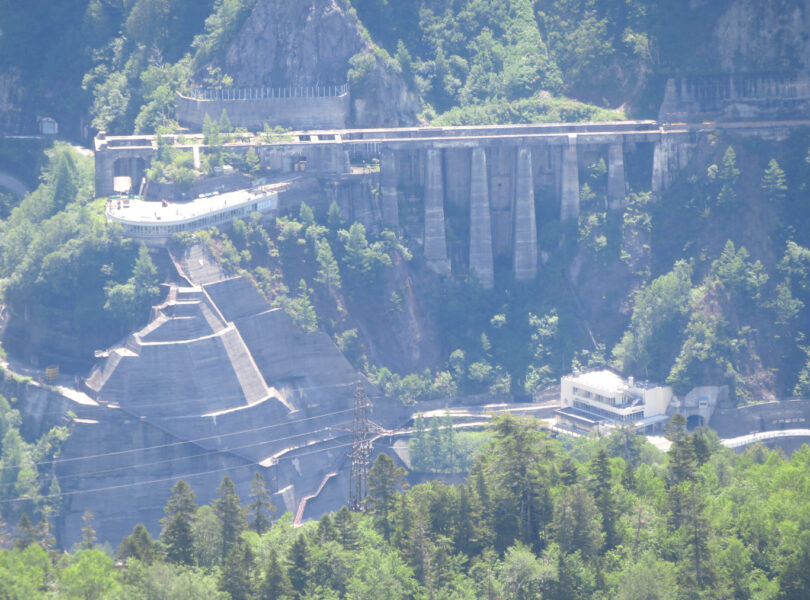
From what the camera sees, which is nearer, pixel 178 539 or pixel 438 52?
pixel 178 539

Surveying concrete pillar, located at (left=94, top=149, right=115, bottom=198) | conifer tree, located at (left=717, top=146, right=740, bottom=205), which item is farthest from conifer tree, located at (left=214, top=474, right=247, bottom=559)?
conifer tree, located at (left=717, top=146, right=740, bottom=205)

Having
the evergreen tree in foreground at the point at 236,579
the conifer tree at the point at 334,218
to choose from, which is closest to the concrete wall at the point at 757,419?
the conifer tree at the point at 334,218

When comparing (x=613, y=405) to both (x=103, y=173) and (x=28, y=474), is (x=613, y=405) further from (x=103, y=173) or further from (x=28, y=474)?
(x=28, y=474)

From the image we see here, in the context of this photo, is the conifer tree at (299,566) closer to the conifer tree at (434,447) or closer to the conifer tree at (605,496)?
the conifer tree at (605,496)

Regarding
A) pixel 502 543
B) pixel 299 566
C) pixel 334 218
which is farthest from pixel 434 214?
pixel 299 566

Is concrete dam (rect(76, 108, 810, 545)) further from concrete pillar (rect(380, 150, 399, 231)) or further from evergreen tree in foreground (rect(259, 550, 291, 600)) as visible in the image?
→ evergreen tree in foreground (rect(259, 550, 291, 600))

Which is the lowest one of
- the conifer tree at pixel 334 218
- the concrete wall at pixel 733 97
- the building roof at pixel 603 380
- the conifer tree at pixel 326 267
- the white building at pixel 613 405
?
the white building at pixel 613 405
